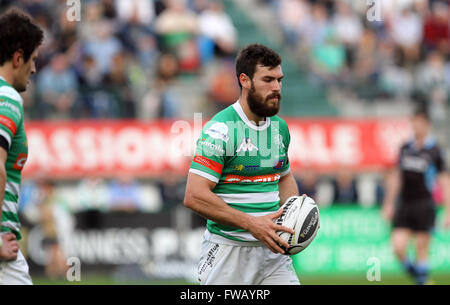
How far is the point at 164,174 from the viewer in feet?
48.5

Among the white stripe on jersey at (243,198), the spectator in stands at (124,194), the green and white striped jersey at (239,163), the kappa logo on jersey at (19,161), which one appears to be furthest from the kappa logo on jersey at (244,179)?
the spectator in stands at (124,194)

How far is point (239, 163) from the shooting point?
17.7 feet

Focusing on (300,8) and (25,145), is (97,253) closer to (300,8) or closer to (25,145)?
(300,8)

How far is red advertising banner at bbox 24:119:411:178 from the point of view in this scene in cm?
1462

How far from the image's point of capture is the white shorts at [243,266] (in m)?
5.38

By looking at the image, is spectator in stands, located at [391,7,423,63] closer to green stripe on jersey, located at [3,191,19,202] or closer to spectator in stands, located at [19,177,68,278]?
spectator in stands, located at [19,177,68,278]

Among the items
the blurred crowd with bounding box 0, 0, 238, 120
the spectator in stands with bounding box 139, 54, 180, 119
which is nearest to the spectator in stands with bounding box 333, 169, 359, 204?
the blurred crowd with bounding box 0, 0, 238, 120

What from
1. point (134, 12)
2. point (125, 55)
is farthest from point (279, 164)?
point (134, 12)

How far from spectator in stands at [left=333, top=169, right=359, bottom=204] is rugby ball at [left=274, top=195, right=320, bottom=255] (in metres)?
9.02

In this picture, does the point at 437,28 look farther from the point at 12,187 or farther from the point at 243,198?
the point at 12,187

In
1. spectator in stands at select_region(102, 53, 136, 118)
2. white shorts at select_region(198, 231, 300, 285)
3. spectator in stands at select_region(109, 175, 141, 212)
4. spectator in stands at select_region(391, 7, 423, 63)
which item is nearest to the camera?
white shorts at select_region(198, 231, 300, 285)

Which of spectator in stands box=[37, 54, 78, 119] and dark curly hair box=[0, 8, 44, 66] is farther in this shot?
spectator in stands box=[37, 54, 78, 119]

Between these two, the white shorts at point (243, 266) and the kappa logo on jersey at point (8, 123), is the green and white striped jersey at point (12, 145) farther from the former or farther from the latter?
the white shorts at point (243, 266)
